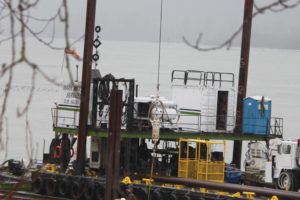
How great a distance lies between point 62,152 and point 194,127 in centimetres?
520

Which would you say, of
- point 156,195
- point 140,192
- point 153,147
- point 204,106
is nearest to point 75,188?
point 140,192

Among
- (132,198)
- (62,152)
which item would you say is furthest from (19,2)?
(62,152)

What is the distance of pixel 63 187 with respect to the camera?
25.5m

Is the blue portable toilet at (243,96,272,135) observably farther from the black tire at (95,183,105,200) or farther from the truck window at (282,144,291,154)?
the black tire at (95,183,105,200)

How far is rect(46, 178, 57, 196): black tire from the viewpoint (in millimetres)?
25703

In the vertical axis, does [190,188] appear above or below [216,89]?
below

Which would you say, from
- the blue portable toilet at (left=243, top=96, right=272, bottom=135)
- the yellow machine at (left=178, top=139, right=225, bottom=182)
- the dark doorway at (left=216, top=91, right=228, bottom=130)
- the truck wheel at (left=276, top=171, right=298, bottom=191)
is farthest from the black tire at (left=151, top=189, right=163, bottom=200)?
the blue portable toilet at (left=243, top=96, right=272, bottom=135)

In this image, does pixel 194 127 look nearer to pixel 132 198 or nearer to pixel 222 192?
pixel 222 192

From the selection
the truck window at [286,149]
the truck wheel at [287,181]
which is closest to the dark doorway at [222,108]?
the truck window at [286,149]

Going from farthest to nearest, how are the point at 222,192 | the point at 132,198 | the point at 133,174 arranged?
the point at 133,174 → the point at 222,192 → the point at 132,198

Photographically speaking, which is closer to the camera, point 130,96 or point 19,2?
point 19,2

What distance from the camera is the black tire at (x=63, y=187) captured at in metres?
25.2

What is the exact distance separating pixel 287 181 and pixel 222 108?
386cm

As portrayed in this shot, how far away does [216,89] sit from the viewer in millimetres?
31375
